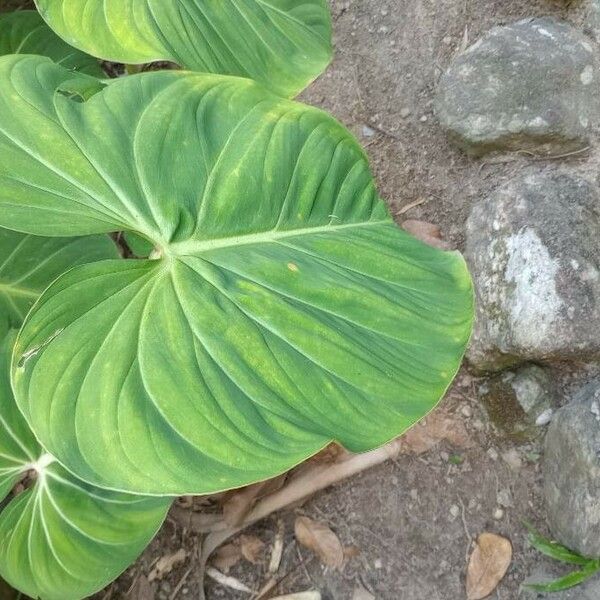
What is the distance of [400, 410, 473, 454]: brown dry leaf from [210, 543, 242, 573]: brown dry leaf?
18.2 inches

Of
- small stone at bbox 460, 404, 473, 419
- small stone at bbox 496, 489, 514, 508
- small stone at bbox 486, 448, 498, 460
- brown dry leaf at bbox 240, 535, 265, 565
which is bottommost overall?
small stone at bbox 496, 489, 514, 508

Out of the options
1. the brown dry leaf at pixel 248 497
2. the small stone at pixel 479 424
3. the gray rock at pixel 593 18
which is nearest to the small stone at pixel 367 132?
the gray rock at pixel 593 18

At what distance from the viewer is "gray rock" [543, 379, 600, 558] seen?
4.52 ft

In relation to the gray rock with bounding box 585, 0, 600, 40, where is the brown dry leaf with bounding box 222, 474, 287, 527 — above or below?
below

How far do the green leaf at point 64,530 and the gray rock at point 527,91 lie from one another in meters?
1.11

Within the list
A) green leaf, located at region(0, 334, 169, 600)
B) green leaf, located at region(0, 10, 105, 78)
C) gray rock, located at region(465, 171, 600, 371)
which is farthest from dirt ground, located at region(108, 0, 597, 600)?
green leaf, located at region(0, 10, 105, 78)

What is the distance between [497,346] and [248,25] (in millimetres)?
838

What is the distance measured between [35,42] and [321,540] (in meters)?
1.40

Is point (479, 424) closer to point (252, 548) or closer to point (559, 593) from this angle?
point (559, 593)

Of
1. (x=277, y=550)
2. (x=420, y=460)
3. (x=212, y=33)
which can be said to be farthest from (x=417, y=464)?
(x=212, y=33)


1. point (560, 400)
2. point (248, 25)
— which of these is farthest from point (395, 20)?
point (560, 400)

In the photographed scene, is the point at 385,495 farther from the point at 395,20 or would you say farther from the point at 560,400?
the point at 395,20

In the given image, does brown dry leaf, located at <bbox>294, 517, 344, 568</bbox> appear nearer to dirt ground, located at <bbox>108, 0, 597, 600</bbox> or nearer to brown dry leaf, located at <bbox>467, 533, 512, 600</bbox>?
dirt ground, located at <bbox>108, 0, 597, 600</bbox>

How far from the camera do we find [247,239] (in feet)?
3.54
